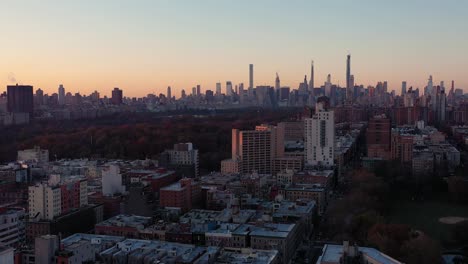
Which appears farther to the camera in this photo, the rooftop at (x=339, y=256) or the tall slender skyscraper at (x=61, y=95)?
the tall slender skyscraper at (x=61, y=95)

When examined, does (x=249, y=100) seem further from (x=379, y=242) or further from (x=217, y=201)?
(x=379, y=242)

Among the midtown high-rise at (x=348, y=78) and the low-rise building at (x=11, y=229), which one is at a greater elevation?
the midtown high-rise at (x=348, y=78)

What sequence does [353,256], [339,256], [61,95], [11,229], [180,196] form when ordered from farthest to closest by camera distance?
[61,95] < [180,196] < [11,229] < [353,256] < [339,256]

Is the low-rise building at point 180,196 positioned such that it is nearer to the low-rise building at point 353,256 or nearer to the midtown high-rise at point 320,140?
the low-rise building at point 353,256

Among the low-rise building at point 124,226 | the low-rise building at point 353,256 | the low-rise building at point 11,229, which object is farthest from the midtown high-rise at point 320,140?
the low-rise building at point 353,256

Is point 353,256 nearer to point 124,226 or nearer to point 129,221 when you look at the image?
point 124,226

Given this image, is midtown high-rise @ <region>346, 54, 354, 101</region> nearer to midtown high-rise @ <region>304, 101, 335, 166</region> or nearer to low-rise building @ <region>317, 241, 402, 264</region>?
midtown high-rise @ <region>304, 101, 335, 166</region>

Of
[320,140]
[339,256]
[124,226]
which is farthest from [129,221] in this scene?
[320,140]

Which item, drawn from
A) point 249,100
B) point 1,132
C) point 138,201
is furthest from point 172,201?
point 249,100

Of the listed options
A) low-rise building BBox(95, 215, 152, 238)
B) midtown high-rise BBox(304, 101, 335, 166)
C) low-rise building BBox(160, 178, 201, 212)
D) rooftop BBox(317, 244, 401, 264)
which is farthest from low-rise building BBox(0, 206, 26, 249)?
midtown high-rise BBox(304, 101, 335, 166)

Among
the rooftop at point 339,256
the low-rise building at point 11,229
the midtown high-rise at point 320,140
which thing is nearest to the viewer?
the rooftop at point 339,256

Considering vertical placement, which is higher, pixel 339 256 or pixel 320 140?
pixel 320 140
